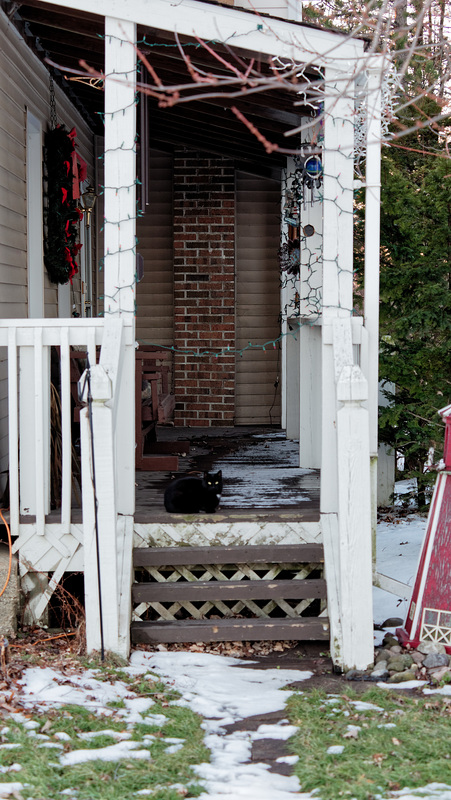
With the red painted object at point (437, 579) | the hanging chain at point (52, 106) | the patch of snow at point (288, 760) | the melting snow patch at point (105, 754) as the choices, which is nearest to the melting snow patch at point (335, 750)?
the patch of snow at point (288, 760)

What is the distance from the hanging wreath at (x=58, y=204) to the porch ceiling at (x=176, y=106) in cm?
54

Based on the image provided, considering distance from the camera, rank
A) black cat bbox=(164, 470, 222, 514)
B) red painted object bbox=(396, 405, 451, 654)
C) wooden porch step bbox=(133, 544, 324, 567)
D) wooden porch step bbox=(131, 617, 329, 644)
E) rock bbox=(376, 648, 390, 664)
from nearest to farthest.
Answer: rock bbox=(376, 648, 390, 664) → red painted object bbox=(396, 405, 451, 654) → wooden porch step bbox=(131, 617, 329, 644) → wooden porch step bbox=(133, 544, 324, 567) → black cat bbox=(164, 470, 222, 514)

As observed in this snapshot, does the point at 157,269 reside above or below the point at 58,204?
below

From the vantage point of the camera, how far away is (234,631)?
4.18 m

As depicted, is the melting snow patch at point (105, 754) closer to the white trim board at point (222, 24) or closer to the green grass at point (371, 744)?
the green grass at point (371, 744)

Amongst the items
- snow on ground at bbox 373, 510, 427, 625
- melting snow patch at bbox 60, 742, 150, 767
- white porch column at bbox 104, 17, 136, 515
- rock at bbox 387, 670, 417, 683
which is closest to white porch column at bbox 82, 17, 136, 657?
white porch column at bbox 104, 17, 136, 515

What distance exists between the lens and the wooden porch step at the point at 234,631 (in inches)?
163

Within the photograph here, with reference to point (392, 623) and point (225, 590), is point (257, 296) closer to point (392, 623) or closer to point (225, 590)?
point (392, 623)

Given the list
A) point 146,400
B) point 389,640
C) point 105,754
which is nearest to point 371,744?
point 105,754

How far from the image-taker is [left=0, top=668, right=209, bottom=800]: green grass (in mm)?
2633

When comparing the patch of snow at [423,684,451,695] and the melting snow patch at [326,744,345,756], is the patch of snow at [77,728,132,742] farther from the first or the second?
the patch of snow at [423,684,451,695]

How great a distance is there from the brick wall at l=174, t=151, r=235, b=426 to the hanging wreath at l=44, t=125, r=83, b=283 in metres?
2.07

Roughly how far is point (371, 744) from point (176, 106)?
5.00 metres

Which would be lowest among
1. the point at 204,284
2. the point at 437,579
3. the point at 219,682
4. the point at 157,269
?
the point at 219,682
